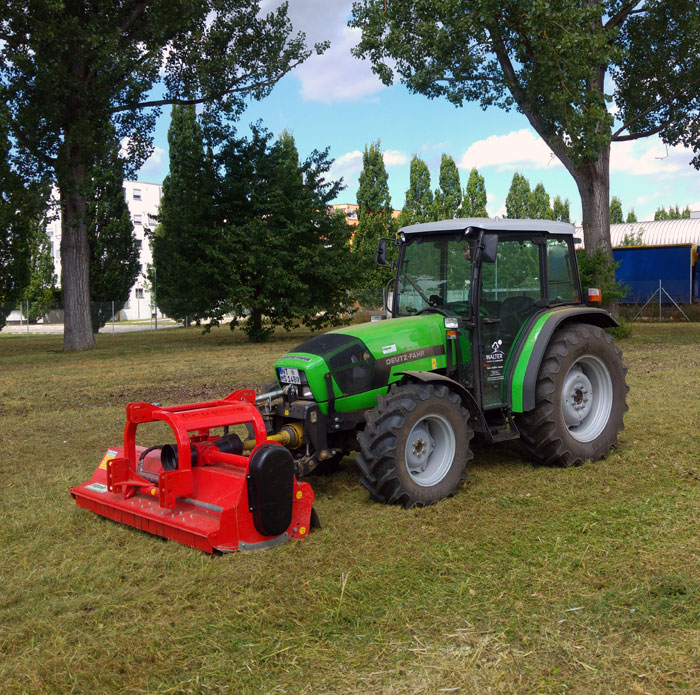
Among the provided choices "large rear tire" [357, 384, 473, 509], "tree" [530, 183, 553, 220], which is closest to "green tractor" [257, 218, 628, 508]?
"large rear tire" [357, 384, 473, 509]

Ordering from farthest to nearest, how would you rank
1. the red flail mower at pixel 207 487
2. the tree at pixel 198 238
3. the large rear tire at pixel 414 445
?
the tree at pixel 198 238 < the large rear tire at pixel 414 445 < the red flail mower at pixel 207 487

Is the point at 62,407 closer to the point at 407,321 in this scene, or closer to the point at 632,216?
the point at 407,321

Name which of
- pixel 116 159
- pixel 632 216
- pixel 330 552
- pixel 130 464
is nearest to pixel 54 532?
pixel 130 464

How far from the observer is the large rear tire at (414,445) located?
16.8 feet

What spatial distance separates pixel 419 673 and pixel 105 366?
14549mm

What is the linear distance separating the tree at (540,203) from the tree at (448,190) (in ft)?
32.0

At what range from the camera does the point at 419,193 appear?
42531mm

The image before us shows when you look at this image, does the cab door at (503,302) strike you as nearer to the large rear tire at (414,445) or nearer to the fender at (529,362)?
the fender at (529,362)

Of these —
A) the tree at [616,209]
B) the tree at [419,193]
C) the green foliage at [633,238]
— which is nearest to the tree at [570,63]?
the green foliage at [633,238]

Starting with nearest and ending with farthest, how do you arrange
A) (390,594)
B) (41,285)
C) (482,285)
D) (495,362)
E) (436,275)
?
1. (390,594)
2. (482,285)
3. (495,362)
4. (436,275)
5. (41,285)

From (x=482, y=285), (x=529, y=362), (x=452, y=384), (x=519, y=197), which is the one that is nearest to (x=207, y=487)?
(x=452, y=384)

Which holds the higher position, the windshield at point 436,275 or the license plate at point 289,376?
the windshield at point 436,275

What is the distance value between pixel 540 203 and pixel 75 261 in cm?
3944

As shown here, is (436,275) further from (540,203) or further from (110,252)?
(540,203)
